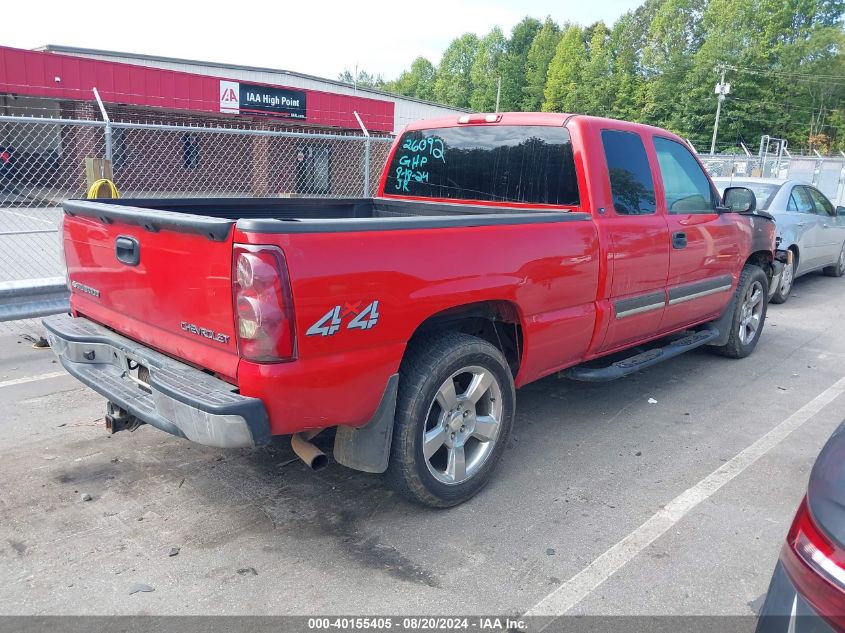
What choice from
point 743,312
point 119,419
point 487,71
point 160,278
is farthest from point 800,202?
point 487,71

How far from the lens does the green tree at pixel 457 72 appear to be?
112375 millimetres

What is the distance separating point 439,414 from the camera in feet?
11.2

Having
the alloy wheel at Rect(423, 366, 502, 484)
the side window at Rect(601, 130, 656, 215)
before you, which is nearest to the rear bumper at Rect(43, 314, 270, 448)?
the alloy wheel at Rect(423, 366, 502, 484)

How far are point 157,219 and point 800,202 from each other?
9631 millimetres

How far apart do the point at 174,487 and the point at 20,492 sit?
0.77 metres

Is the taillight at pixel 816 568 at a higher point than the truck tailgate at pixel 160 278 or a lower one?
lower

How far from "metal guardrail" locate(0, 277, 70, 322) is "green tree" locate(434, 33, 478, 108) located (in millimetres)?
111771

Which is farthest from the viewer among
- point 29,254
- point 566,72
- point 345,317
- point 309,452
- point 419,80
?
point 419,80

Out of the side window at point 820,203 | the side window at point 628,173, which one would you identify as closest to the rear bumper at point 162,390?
the side window at point 628,173

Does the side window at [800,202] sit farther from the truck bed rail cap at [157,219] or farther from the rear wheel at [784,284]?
the truck bed rail cap at [157,219]

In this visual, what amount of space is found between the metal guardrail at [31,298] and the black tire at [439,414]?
364 cm

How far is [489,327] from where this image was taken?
393 centimetres

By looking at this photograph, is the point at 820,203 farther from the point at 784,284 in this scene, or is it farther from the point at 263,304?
the point at 263,304

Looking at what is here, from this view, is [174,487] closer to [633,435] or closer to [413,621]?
[413,621]
